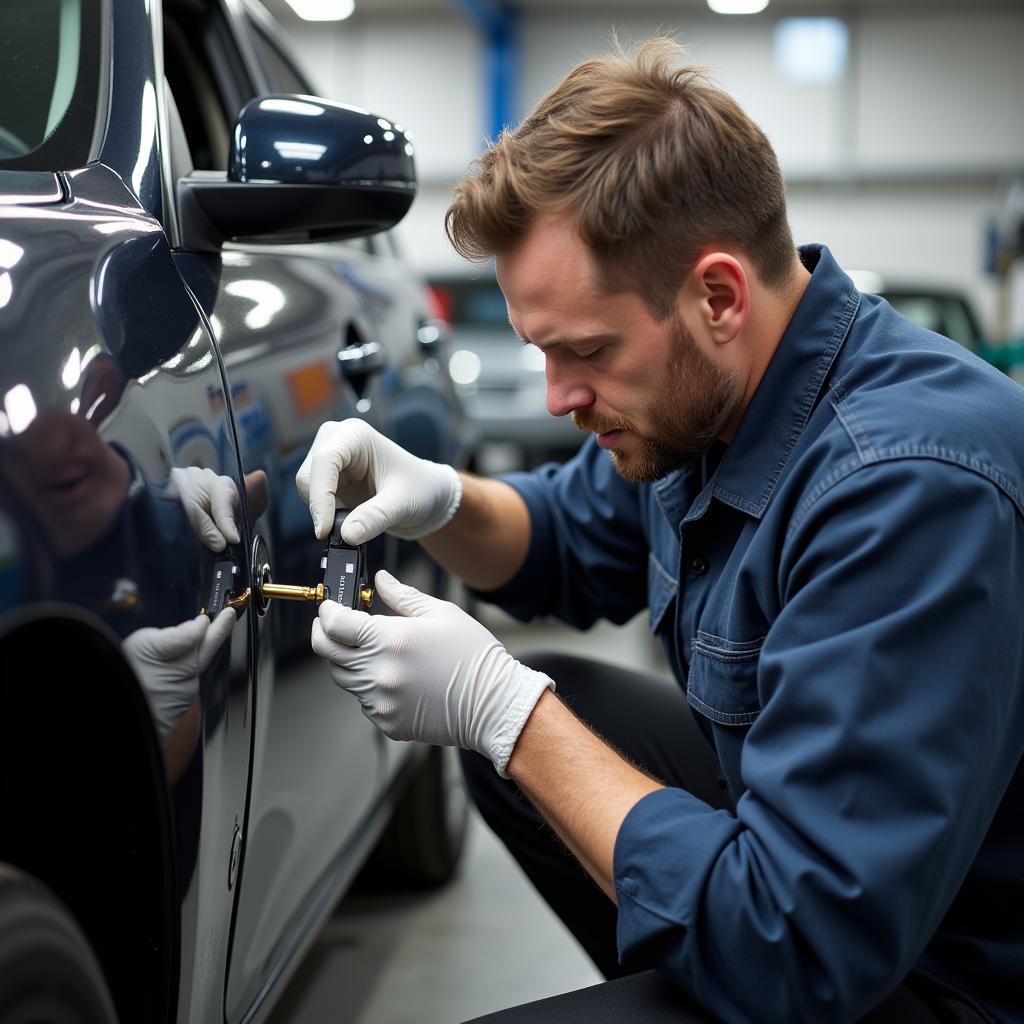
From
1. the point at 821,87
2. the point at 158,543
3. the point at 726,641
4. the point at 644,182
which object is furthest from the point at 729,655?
the point at 821,87

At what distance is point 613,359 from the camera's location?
120 centimetres

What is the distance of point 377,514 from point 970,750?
2.13 ft

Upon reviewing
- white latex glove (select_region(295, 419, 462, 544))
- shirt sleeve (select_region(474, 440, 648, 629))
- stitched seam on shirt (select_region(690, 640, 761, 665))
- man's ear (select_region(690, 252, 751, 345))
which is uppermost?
man's ear (select_region(690, 252, 751, 345))

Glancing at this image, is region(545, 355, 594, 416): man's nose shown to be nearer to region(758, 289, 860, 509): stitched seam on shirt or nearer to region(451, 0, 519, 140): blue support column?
region(758, 289, 860, 509): stitched seam on shirt

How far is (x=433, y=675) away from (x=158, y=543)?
0.38 m

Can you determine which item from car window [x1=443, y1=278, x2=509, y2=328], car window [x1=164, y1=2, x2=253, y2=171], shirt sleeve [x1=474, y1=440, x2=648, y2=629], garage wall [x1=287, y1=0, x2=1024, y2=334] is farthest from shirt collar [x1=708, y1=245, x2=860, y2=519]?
garage wall [x1=287, y1=0, x2=1024, y2=334]

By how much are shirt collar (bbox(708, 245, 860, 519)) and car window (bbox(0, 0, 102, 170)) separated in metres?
0.68

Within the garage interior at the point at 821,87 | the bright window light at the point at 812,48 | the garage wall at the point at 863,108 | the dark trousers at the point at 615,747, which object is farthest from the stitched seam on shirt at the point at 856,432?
the bright window light at the point at 812,48

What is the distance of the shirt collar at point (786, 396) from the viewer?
3.93 feet

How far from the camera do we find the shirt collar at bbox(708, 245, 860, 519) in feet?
3.93

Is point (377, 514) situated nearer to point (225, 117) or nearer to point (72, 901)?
point (72, 901)

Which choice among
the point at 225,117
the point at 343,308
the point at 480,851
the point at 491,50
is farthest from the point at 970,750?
the point at 491,50

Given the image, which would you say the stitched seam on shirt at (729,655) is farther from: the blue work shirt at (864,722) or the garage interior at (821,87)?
the garage interior at (821,87)

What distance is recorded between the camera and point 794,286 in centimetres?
126
